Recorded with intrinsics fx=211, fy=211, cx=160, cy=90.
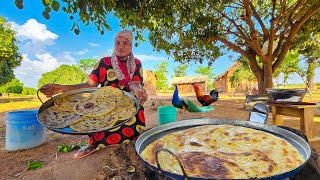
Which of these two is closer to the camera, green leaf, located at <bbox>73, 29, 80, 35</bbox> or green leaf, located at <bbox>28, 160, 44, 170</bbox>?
green leaf, located at <bbox>73, 29, 80, 35</bbox>

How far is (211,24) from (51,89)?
5.81 m

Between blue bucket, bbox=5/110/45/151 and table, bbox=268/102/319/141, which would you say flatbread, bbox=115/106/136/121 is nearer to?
blue bucket, bbox=5/110/45/151

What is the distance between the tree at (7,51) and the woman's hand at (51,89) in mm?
19626

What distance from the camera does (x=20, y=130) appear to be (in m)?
3.34

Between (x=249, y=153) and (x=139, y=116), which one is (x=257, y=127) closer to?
(x=249, y=153)

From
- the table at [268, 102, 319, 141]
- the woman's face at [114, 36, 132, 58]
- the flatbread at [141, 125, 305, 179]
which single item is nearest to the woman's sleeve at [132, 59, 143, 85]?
the woman's face at [114, 36, 132, 58]

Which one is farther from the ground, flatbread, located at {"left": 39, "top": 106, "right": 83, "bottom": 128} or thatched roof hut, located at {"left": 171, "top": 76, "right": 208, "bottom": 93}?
thatched roof hut, located at {"left": 171, "top": 76, "right": 208, "bottom": 93}

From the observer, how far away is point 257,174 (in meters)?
0.93

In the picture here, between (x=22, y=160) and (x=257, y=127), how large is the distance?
3057 mm

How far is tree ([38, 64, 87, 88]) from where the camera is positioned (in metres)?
36.3

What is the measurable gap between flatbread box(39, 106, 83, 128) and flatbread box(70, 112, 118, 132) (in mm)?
59

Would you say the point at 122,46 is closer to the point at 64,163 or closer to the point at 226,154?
the point at 64,163

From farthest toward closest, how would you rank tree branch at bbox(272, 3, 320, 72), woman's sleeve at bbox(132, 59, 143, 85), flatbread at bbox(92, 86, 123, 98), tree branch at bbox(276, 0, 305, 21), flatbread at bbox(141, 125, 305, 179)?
1. tree branch at bbox(276, 0, 305, 21)
2. tree branch at bbox(272, 3, 320, 72)
3. woman's sleeve at bbox(132, 59, 143, 85)
4. flatbread at bbox(92, 86, 123, 98)
5. flatbread at bbox(141, 125, 305, 179)

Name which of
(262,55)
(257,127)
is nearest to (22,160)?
(257,127)
